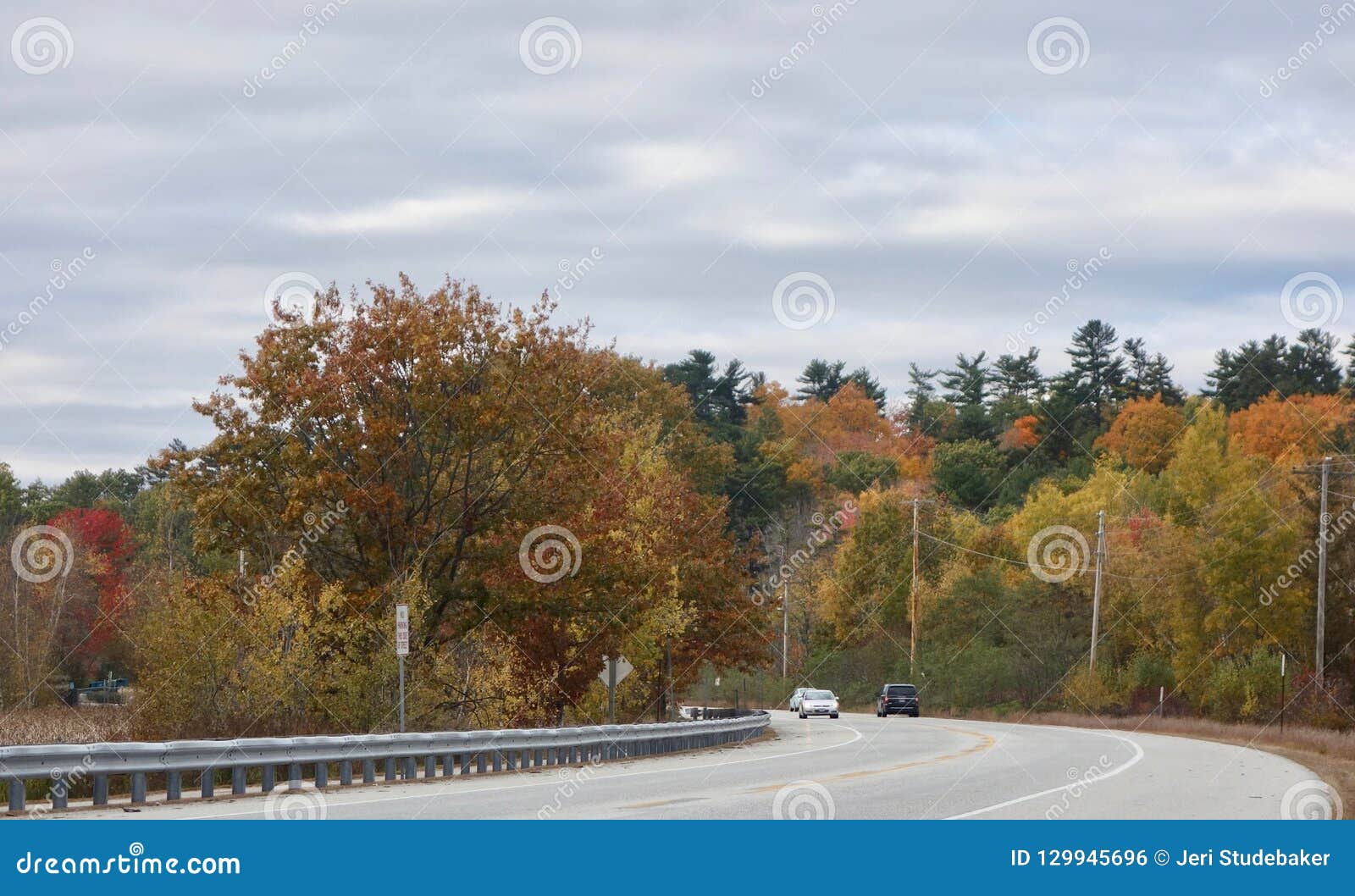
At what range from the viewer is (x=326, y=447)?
39.9 meters

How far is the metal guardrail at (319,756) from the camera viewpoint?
17922 mm

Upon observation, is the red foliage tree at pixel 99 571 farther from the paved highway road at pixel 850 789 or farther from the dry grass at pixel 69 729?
the paved highway road at pixel 850 789

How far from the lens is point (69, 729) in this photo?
29938 millimetres

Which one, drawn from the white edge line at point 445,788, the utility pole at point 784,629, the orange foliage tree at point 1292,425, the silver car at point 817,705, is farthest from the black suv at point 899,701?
the white edge line at point 445,788

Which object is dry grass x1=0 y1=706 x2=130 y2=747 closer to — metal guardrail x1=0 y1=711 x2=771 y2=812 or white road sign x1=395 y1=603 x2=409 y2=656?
metal guardrail x1=0 y1=711 x2=771 y2=812

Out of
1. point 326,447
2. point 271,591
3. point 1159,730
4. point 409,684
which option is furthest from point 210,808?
point 1159,730

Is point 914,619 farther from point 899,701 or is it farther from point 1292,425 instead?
point 1292,425

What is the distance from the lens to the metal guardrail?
1792cm

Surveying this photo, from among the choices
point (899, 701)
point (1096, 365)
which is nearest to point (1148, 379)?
point (1096, 365)

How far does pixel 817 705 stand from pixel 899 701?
4.25 meters

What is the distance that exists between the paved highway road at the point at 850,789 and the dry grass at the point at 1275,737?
2.83 ft

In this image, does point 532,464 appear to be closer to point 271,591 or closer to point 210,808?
point 271,591

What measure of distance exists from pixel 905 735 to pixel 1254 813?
87.7ft

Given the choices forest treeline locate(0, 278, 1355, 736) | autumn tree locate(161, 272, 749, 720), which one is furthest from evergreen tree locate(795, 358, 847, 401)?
autumn tree locate(161, 272, 749, 720)
